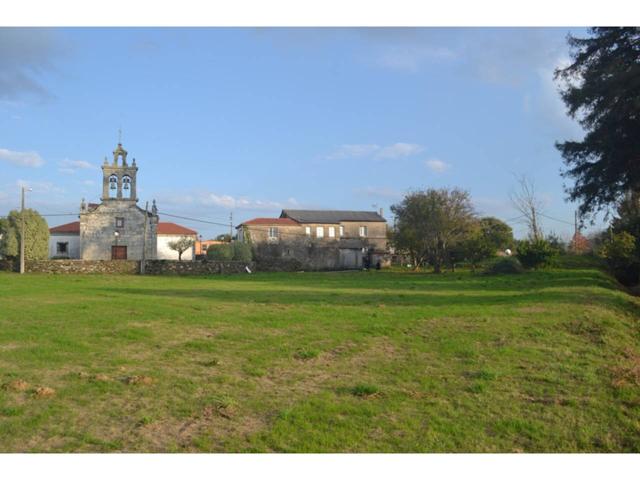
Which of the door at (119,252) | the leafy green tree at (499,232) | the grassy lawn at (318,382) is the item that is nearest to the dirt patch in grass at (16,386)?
the grassy lawn at (318,382)

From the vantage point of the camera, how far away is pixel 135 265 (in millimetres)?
42531

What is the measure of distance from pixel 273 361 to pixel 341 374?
1.33 m

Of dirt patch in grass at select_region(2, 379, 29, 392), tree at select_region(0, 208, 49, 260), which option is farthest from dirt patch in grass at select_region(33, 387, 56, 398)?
tree at select_region(0, 208, 49, 260)

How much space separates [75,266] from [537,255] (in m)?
36.4

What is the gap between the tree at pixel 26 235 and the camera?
4453cm

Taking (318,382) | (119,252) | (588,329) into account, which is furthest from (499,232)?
(318,382)

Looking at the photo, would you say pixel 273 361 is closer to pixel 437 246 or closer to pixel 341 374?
pixel 341 374

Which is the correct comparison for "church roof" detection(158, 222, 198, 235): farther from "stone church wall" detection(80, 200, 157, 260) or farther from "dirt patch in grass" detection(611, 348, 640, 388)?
"dirt patch in grass" detection(611, 348, 640, 388)

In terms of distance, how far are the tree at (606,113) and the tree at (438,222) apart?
24.7 metres

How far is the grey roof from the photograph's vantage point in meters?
67.6

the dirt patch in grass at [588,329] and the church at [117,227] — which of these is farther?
the church at [117,227]

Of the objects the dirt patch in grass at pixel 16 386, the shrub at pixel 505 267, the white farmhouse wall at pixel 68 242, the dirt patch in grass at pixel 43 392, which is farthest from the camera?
the white farmhouse wall at pixel 68 242

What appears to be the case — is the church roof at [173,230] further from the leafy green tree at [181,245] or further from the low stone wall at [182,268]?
the low stone wall at [182,268]

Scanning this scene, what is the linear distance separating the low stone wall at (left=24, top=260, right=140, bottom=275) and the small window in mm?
19939
